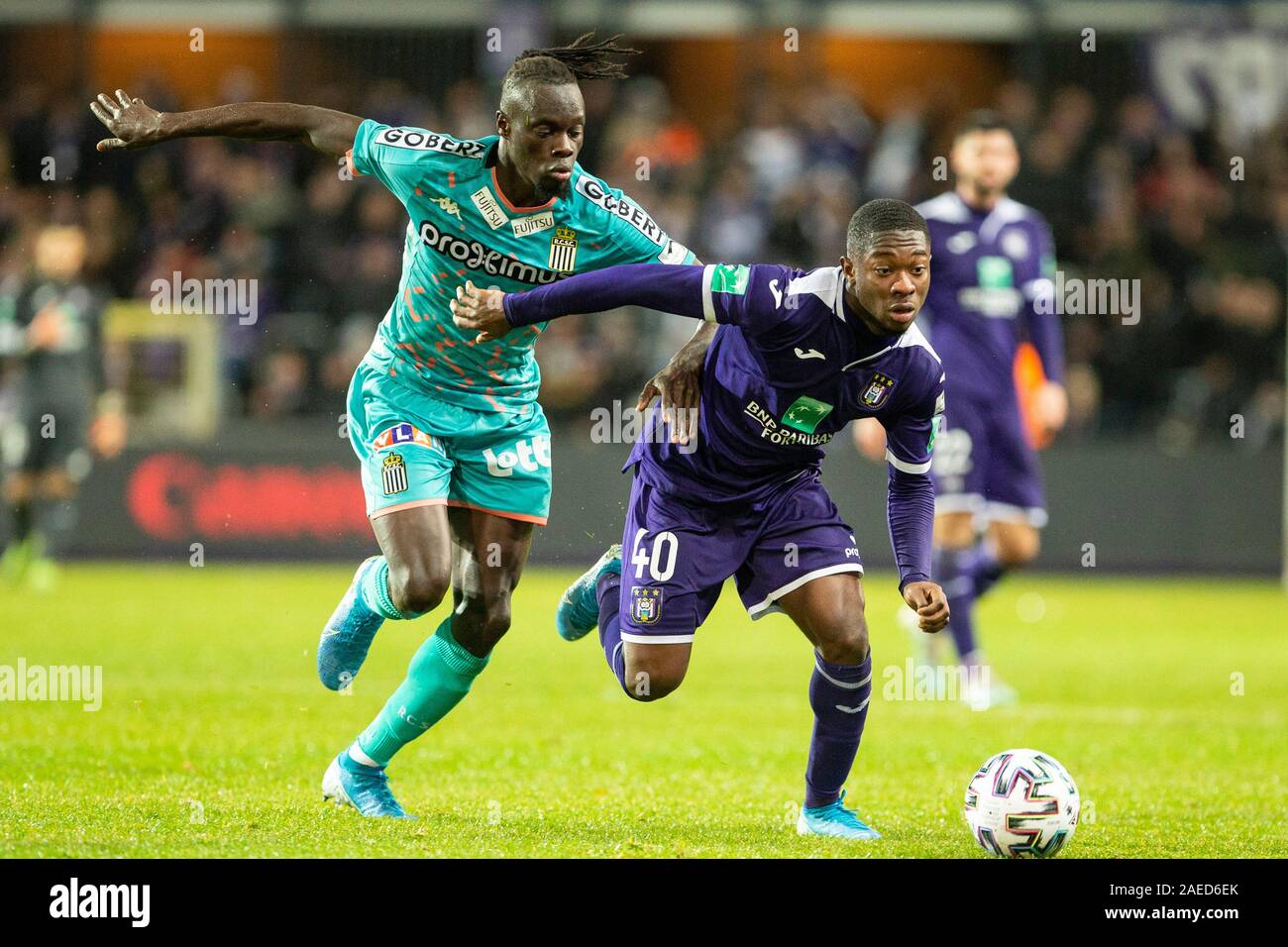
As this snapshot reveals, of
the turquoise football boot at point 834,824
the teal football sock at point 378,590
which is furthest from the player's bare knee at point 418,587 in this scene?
the turquoise football boot at point 834,824

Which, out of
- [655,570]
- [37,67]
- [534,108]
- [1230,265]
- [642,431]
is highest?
[37,67]

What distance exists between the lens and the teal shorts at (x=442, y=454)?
5.72 m

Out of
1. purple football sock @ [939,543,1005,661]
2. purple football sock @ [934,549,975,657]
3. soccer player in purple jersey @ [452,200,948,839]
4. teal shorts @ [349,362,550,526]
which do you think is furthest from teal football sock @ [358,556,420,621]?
purple football sock @ [934,549,975,657]

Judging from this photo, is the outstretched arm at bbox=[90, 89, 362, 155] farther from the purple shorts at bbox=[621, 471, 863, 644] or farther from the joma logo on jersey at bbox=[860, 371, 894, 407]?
the joma logo on jersey at bbox=[860, 371, 894, 407]

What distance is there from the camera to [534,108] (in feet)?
17.8

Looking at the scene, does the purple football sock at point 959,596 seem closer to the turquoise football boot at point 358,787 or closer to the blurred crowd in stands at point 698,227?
the turquoise football boot at point 358,787

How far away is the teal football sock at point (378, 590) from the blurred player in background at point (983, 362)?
3.69 meters

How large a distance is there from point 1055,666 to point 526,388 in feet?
17.4

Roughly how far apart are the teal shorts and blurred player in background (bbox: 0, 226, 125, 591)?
28.0 feet

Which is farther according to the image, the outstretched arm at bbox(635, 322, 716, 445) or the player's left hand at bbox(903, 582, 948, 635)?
the outstretched arm at bbox(635, 322, 716, 445)

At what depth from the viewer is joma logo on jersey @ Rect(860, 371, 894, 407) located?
5.34 m

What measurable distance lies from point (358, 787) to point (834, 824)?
1593 millimetres

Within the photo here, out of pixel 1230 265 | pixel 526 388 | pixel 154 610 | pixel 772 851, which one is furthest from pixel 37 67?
pixel 772 851
